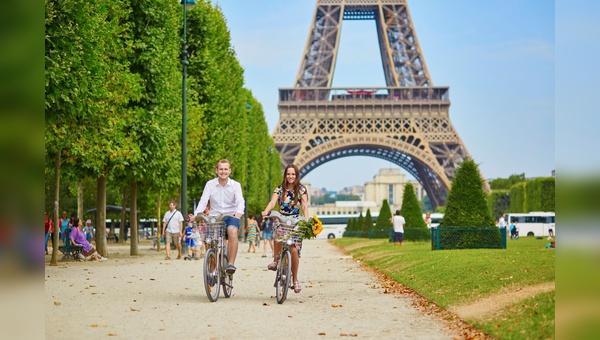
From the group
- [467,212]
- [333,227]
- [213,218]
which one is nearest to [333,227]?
[333,227]

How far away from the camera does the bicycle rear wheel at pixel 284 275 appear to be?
12.8 metres

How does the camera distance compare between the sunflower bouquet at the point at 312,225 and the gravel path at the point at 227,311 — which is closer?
the gravel path at the point at 227,311

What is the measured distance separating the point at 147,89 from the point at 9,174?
2606 centimetres

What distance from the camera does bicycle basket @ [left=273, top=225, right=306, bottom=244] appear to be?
12930 millimetres

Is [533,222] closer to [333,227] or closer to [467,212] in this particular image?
[333,227]

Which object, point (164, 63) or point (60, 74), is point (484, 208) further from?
point (60, 74)

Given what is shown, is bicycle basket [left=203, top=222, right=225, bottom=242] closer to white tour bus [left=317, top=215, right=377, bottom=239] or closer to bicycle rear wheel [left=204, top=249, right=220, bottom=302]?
bicycle rear wheel [left=204, top=249, right=220, bottom=302]

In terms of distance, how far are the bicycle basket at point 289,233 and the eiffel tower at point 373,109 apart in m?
72.4

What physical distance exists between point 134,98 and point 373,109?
66.5m

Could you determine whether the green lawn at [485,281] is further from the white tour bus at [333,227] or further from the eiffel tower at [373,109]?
the white tour bus at [333,227]

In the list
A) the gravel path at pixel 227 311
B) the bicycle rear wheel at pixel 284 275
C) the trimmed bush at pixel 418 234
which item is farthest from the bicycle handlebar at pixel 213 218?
the trimmed bush at pixel 418 234

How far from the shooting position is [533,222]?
3241 inches

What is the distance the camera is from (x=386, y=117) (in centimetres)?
9250

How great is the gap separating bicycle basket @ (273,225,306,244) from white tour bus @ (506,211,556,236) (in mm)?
69067
